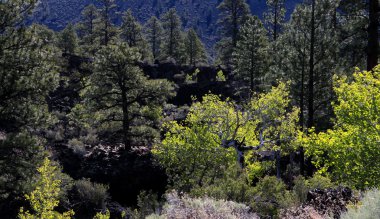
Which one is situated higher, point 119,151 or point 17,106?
point 17,106

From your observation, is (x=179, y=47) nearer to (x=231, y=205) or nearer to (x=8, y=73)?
(x=8, y=73)

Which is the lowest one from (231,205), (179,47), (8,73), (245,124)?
(231,205)

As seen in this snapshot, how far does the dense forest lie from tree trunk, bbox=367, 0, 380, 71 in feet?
0.15

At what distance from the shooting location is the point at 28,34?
1411 centimetres

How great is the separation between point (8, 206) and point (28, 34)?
9.40 metres

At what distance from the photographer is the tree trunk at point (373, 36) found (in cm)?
1431

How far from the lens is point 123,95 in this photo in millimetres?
24609

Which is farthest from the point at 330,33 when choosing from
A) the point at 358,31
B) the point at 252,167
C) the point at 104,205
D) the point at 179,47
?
the point at 179,47

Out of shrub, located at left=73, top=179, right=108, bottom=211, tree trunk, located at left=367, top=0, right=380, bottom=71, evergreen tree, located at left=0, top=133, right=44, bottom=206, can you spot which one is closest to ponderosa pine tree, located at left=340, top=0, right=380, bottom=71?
tree trunk, located at left=367, top=0, right=380, bottom=71

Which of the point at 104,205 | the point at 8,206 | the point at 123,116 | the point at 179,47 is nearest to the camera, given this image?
the point at 8,206

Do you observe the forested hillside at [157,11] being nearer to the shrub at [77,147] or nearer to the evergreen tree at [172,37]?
the evergreen tree at [172,37]

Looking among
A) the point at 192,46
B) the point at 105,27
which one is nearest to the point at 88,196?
the point at 105,27

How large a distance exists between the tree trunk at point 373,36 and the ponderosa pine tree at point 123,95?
13723 mm

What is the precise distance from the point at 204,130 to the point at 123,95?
7618 millimetres
